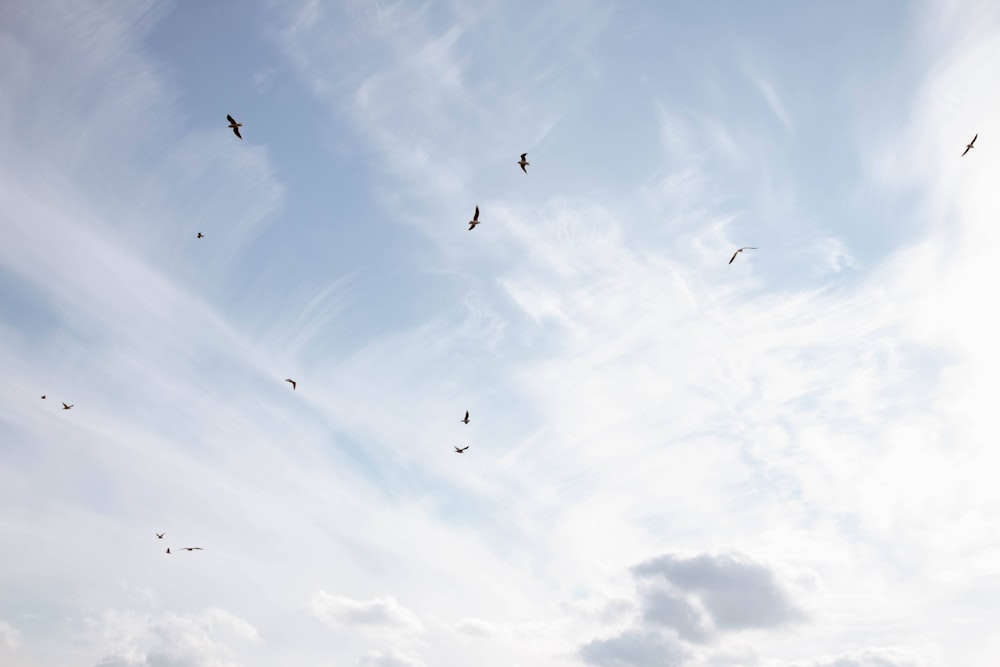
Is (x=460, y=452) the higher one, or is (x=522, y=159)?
(x=522, y=159)

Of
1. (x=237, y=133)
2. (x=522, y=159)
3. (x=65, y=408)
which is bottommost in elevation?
(x=65, y=408)

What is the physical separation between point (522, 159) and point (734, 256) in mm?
26513

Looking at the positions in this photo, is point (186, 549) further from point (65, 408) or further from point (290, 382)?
point (290, 382)

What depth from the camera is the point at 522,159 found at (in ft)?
229

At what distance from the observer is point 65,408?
105 m

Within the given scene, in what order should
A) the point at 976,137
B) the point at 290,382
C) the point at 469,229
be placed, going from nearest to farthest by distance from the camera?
the point at 976,137, the point at 469,229, the point at 290,382

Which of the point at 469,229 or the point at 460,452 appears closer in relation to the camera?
the point at 469,229

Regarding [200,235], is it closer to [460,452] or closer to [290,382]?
[290,382]

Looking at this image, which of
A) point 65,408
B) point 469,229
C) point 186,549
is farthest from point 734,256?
point 65,408

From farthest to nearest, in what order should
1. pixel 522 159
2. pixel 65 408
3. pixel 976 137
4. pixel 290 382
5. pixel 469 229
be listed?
1. pixel 65 408
2. pixel 290 382
3. pixel 469 229
4. pixel 522 159
5. pixel 976 137

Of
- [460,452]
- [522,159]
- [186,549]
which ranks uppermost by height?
[522,159]

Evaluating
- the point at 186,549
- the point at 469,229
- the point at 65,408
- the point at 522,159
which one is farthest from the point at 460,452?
the point at 65,408

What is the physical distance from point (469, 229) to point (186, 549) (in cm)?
7798

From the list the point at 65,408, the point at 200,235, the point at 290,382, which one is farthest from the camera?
the point at 65,408
